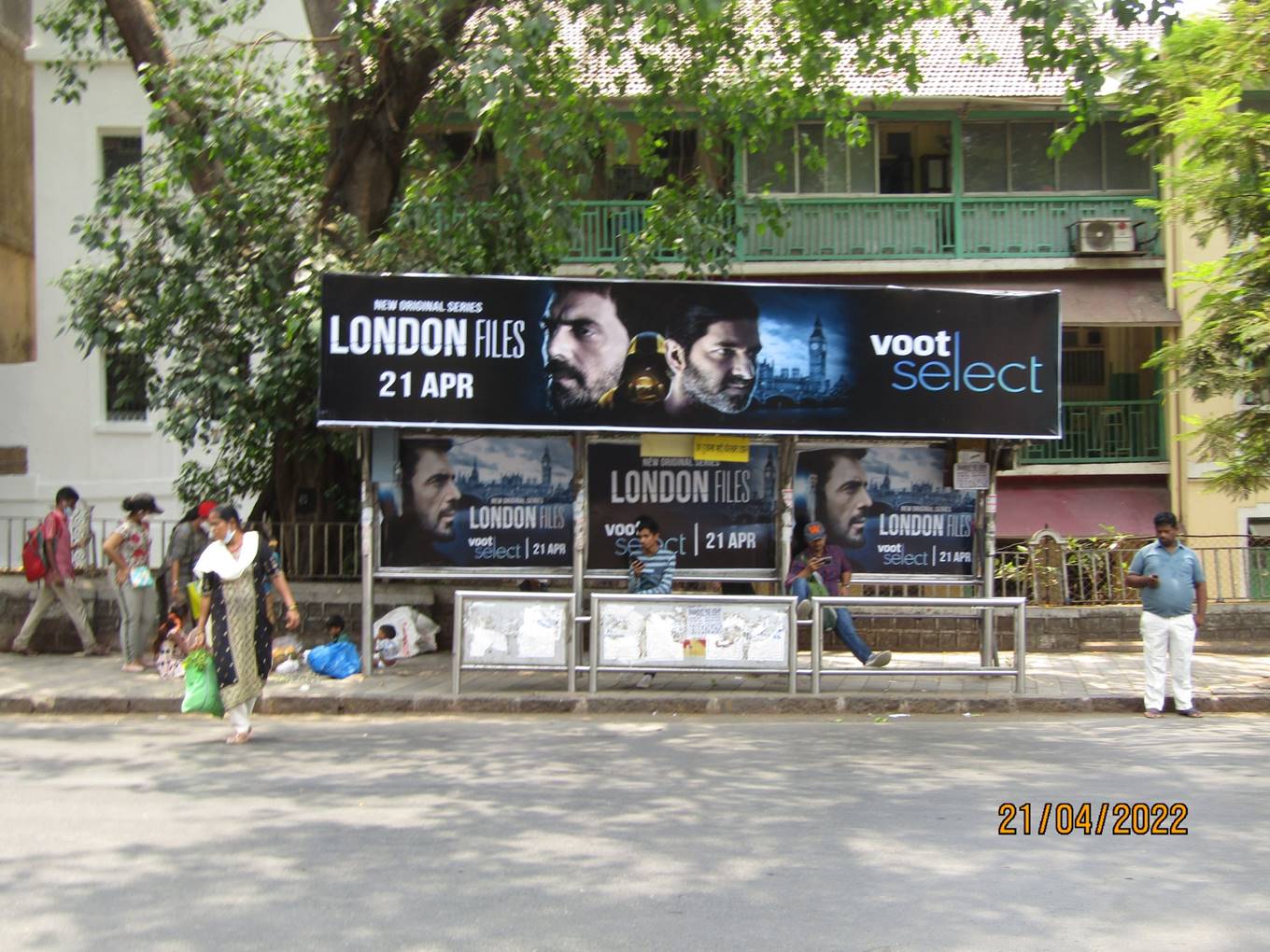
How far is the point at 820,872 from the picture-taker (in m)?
6.02

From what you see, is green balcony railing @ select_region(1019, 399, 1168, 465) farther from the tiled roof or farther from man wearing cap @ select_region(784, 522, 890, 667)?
man wearing cap @ select_region(784, 522, 890, 667)

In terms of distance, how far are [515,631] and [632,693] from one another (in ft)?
3.86

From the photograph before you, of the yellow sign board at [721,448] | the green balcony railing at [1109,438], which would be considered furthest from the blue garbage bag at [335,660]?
the green balcony railing at [1109,438]

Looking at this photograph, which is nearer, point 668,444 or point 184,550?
point 668,444

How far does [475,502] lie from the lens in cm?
1285

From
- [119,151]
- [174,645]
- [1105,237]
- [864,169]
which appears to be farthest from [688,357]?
[119,151]

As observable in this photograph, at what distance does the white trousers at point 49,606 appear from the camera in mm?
13578

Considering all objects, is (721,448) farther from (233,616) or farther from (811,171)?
(811,171)

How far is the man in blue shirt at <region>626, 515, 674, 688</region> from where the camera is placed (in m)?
12.0

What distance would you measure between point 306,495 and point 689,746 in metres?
7.36

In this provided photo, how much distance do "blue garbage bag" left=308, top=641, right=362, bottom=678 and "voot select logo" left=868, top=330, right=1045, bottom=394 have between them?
5.67 meters

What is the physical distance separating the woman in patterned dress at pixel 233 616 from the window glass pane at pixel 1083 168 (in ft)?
52.4

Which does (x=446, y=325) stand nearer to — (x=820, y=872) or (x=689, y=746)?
(x=689, y=746)

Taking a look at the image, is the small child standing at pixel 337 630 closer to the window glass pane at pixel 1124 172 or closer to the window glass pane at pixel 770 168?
the window glass pane at pixel 770 168
